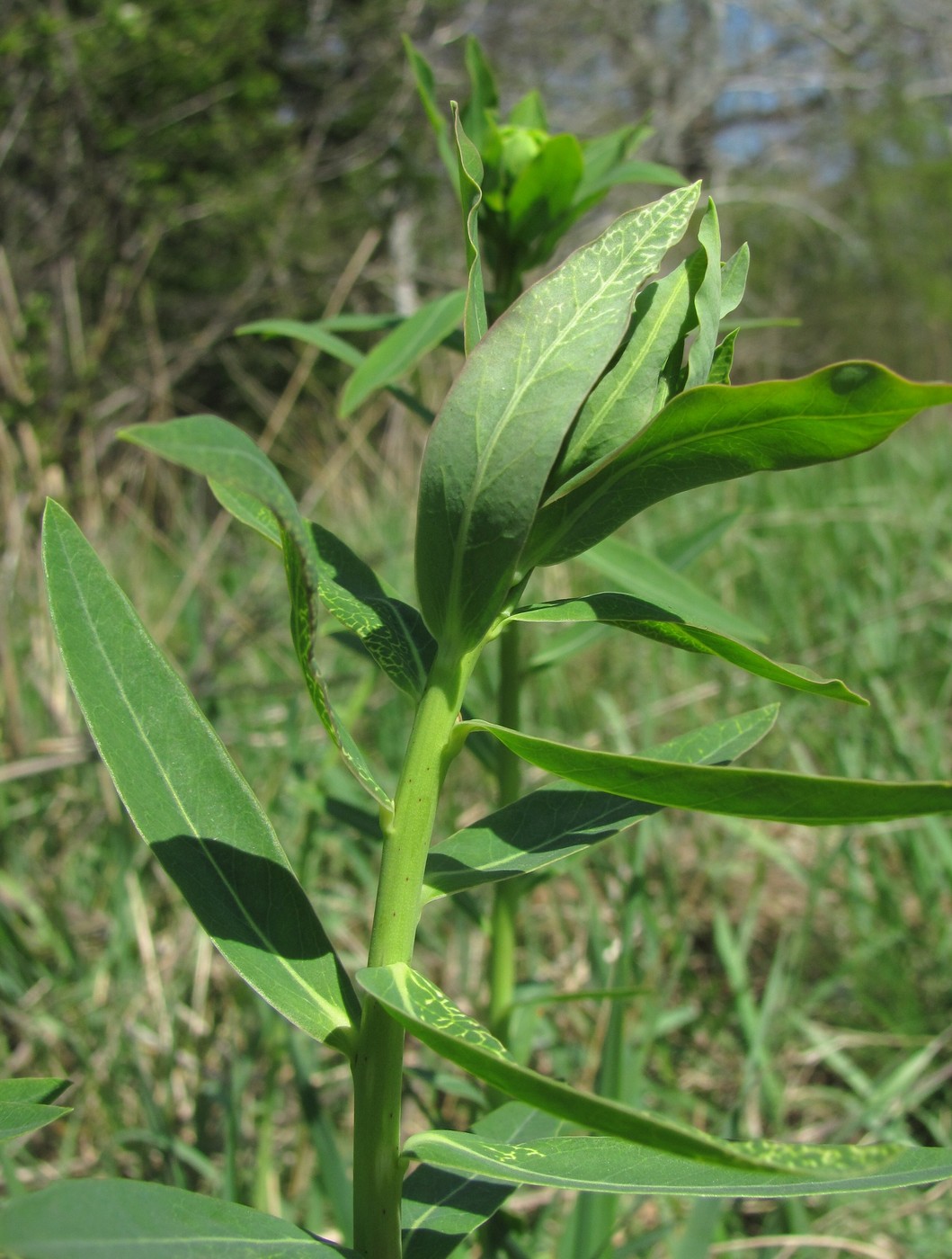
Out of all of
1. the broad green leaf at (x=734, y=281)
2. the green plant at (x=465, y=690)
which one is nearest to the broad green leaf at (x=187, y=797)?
the green plant at (x=465, y=690)

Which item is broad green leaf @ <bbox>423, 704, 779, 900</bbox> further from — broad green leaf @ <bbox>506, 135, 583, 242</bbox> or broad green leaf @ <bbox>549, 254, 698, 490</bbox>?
broad green leaf @ <bbox>506, 135, 583, 242</bbox>

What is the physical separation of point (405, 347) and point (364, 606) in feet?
1.56

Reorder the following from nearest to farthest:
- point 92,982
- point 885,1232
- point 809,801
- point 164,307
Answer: point 809,801, point 885,1232, point 92,982, point 164,307

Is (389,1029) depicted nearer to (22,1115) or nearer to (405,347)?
(22,1115)

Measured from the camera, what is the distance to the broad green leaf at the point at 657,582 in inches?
39.1

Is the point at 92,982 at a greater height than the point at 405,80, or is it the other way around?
the point at 405,80

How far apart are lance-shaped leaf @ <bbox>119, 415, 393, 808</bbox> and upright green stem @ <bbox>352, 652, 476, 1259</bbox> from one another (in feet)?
0.23

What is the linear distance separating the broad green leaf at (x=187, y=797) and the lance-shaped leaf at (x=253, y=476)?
11cm

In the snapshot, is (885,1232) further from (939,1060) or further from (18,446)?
(18,446)

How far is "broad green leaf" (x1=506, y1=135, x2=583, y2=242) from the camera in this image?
90 cm

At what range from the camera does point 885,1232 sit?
119cm

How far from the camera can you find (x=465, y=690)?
510mm

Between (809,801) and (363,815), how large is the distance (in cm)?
66

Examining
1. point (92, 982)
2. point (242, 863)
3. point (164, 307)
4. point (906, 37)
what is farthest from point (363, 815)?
point (906, 37)
